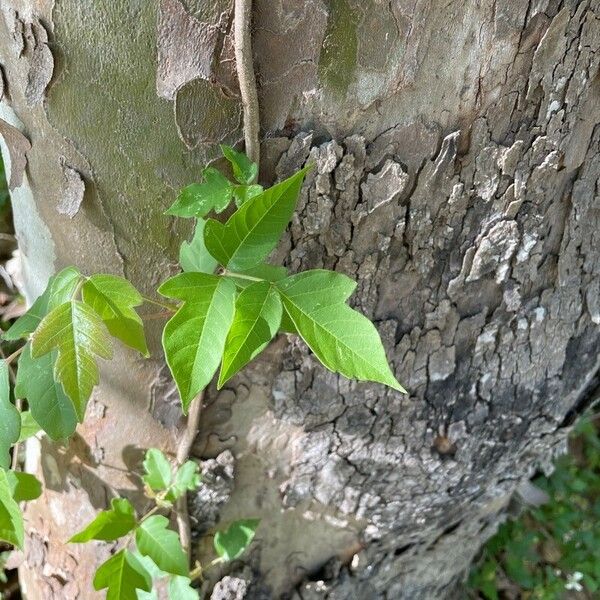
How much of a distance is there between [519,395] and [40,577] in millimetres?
960

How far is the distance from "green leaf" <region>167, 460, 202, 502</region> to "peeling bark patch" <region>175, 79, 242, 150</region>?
20.2 inches

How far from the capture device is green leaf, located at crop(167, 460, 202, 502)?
103 centimetres

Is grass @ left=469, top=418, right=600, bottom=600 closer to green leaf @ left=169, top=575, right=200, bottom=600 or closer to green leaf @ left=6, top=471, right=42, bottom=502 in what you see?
green leaf @ left=169, top=575, right=200, bottom=600

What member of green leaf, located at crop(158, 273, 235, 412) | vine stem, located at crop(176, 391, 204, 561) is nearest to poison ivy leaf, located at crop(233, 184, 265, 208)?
green leaf, located at crop(158, 273, 235, 412)

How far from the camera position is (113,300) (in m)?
0.74

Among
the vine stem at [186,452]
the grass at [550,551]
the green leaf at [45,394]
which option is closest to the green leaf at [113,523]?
the vine stem at [186,452]

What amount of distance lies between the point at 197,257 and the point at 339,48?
11.4 inches

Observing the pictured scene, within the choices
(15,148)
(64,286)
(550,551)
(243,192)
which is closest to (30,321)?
(64,286)

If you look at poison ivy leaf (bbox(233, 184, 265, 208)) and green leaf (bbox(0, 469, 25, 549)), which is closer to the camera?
poison ivy leaf (bbox(233, 184, 265, 208))

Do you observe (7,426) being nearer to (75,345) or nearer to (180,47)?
(75,345)

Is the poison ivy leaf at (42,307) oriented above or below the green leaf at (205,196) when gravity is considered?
below

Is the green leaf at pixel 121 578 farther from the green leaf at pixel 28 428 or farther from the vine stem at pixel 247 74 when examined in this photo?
the vine stem at pixel 247 74

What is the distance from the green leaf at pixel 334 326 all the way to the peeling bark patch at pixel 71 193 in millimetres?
307

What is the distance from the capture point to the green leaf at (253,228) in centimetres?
68
